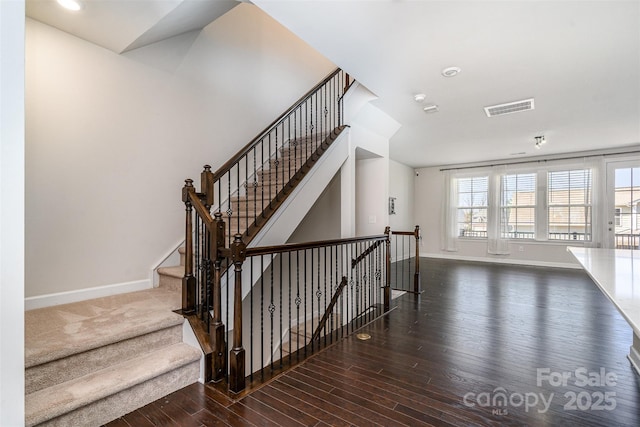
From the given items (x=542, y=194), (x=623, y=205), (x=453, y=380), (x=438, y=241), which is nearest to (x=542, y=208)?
(x=542, y=194)

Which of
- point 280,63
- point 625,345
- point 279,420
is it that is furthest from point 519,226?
point 279,420

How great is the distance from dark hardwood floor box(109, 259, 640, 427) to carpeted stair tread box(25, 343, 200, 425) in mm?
199

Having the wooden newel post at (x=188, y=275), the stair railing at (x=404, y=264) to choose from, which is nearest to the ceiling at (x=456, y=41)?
the wooden newel post at (x=188, y=275)

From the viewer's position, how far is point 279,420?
179 centimetres

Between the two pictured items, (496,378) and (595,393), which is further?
(496,378)

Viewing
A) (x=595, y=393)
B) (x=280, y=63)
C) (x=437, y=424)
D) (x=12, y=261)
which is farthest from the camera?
(x=280, y=63)

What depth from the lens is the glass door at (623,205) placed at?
6.41m

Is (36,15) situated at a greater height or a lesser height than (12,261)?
greater

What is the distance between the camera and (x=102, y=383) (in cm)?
179

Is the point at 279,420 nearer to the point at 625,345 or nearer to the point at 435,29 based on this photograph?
the point at 435,29

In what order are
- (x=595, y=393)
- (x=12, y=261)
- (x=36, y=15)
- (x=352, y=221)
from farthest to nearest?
(x=352, y=221)
(x=36, y=15)
(x=595, y=393)
(x=12, y=261)

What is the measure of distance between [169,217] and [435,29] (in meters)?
3.32

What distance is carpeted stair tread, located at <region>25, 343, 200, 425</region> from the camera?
5.13 ft

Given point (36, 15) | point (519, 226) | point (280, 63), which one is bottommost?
point (519, 226)
